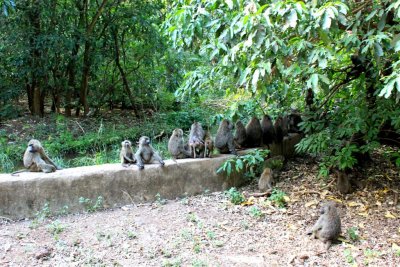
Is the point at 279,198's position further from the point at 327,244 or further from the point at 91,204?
the point at 91,204

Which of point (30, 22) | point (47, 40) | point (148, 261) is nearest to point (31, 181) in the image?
point (148, 261)

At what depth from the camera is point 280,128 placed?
897 cm

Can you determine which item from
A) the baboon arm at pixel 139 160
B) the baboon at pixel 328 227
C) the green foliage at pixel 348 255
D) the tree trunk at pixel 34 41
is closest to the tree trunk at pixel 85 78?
the tree trunk at pixel 34 41

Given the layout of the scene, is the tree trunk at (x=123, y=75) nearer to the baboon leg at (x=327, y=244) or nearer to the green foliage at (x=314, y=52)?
the green foliage at (x=314, y=52)

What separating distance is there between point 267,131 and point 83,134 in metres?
4.80

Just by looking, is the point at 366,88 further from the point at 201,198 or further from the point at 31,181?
the point at 31,181

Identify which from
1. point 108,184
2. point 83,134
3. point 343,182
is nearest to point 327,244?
point 343,182

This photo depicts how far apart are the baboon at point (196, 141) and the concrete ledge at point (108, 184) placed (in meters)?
0.28

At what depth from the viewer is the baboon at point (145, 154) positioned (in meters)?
6.66

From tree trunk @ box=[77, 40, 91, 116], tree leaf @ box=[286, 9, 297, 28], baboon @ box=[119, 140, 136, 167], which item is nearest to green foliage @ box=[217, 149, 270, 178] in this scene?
baboon @ box=[119, 140, 136, 167]

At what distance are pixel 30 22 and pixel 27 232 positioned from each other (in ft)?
20.6

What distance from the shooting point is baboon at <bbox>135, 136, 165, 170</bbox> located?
6.66 metres

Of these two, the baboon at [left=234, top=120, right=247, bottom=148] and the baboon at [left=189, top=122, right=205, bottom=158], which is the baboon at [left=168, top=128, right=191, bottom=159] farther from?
the baboon at [left=234, top=120, right=247, bottom=148]

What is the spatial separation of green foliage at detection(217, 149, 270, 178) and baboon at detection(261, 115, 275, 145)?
975 millimetres
